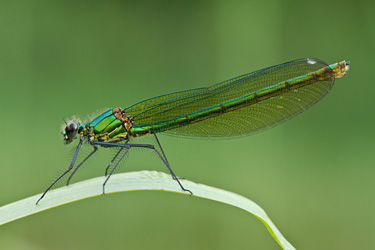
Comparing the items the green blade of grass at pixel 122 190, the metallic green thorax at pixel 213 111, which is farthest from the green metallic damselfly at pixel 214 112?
the green blade of grass at pixel 122 190

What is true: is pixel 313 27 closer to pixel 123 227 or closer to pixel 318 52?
pixel 318 52

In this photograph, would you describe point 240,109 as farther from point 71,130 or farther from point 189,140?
point 189,140

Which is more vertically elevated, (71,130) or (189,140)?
(71,130)

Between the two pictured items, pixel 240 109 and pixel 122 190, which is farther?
pixel 240 109

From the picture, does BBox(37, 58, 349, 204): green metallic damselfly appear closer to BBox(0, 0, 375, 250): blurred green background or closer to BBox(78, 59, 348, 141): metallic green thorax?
BBox(78, 59, 348, 141): metallic green thorax

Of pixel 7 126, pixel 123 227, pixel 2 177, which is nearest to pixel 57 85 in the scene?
pixel 7 126

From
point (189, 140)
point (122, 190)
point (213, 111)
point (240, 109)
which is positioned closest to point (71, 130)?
point (213, 111)

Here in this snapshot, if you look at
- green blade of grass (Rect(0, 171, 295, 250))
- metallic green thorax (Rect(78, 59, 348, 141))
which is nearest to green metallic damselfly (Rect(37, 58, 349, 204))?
metallic green thorax (Rect(78, 59, 348, 141))
